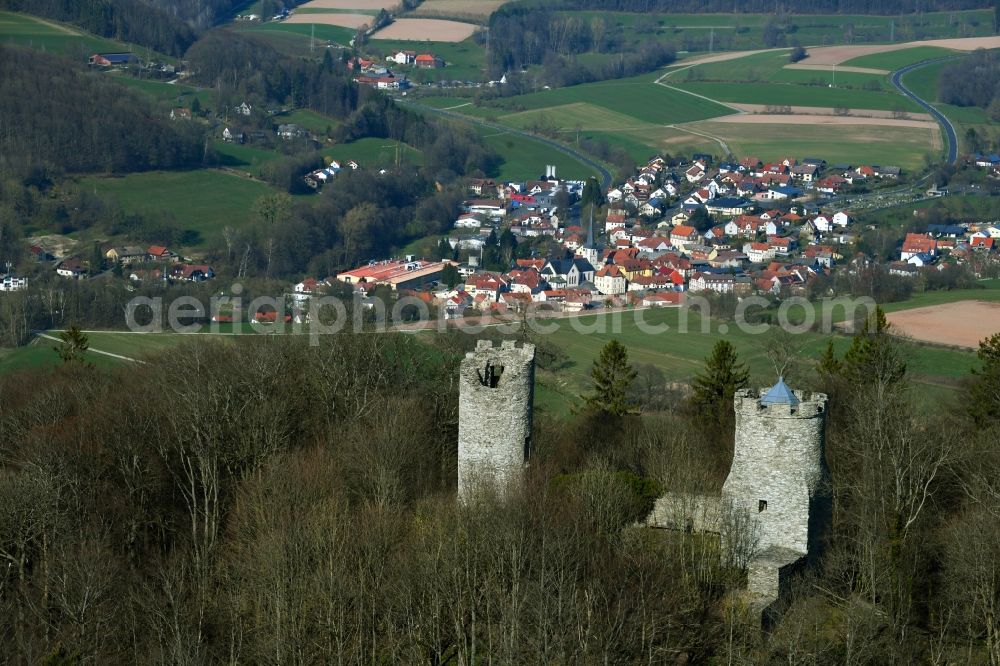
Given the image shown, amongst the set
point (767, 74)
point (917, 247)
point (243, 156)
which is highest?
point (767, 74)

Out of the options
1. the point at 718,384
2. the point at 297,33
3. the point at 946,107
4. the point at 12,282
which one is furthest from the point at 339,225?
the point at 297,33

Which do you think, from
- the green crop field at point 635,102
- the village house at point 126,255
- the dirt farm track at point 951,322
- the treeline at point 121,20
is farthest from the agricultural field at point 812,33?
the dirt farm track at point 951,322

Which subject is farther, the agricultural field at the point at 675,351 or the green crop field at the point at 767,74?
the green crop field at the point at 767,74

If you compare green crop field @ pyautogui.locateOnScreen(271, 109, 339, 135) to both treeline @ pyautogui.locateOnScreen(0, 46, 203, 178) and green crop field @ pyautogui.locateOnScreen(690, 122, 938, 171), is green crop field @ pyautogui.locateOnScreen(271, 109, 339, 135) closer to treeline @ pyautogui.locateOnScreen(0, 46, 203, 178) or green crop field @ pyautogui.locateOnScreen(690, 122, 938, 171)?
treeline @ pyautogui.locateOnScreen(0, 46, 203, 178)

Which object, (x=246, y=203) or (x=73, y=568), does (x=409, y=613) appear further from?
(x=246, y=203)

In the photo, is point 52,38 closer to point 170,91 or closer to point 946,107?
point 170,91

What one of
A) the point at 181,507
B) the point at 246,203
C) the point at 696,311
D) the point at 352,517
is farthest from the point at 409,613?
the point at 246,203

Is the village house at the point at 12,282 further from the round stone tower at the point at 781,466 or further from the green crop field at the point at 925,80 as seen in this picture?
the green crop field at the point at 925,80

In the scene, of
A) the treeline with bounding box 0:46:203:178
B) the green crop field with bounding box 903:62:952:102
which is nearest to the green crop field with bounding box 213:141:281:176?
the treeline with bounding box 0:46:203:178
